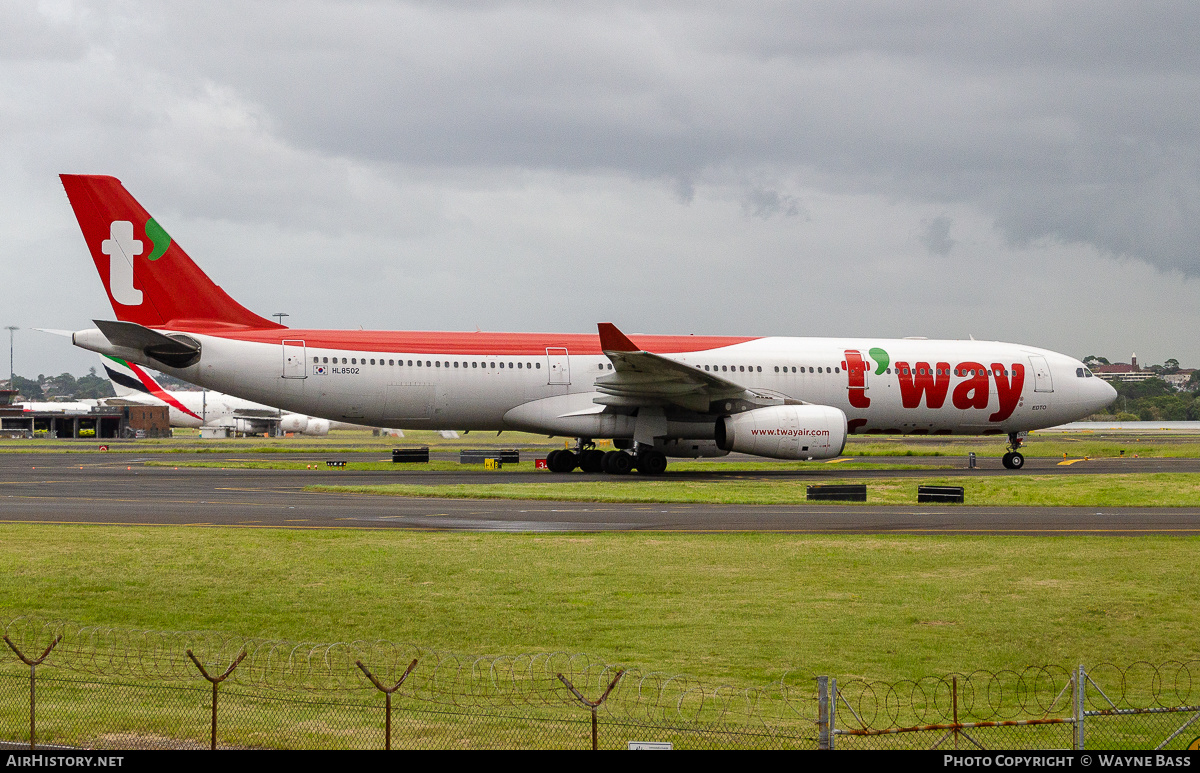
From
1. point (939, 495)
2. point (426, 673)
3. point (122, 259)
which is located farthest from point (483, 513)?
point (122, 259)

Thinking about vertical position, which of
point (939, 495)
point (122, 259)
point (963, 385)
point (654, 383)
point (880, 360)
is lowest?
point (939, 495)

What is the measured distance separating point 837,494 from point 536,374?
11.5 m

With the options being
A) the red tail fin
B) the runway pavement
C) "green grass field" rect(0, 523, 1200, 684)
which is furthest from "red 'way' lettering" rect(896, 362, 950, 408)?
the red tail fin

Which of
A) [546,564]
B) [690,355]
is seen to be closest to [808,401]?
[690,355]

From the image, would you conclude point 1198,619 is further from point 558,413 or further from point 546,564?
point 558,413

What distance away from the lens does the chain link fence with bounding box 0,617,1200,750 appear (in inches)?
347

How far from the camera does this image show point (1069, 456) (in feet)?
159

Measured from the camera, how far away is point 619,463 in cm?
3503

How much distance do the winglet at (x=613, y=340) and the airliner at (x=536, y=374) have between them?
6 cm

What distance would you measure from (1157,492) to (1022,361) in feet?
38.6

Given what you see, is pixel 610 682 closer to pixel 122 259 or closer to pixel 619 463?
pixel 619 463

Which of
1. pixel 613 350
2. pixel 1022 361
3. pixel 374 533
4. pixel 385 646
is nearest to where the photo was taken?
pixel 385 646

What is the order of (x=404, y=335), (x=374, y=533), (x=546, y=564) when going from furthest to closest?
(x=404, y=335)
(x=374, y=533)
(x=546, y=564)

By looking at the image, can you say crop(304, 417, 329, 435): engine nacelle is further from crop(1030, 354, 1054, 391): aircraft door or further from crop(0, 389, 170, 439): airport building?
crop(1030, 354, 1054, 391): aircraft door
